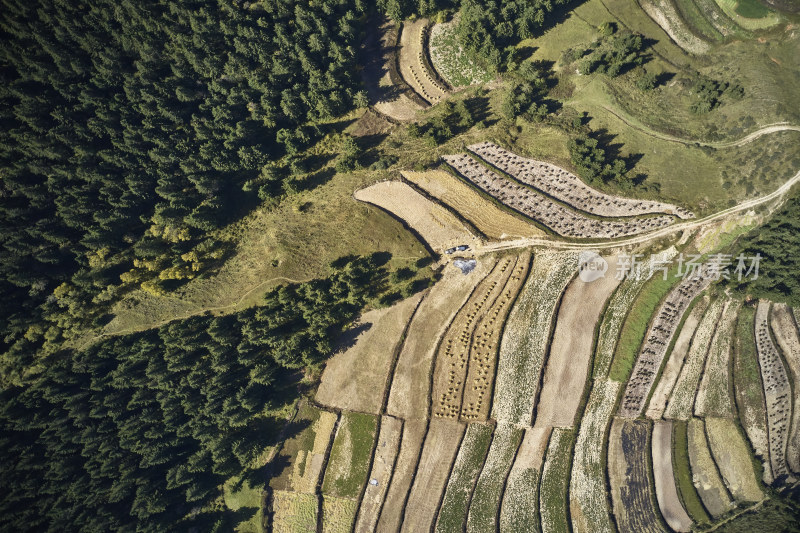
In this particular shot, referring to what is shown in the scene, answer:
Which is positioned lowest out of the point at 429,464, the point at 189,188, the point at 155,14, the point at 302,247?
the point at 429,464

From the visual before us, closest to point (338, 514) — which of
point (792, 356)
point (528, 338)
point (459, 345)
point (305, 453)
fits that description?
point (305, 453)

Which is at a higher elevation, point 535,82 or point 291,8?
point 291,8

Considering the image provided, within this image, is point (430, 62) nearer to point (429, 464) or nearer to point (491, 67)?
point (491, 67)

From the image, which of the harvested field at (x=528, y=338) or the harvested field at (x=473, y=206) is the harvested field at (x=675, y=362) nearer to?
the harvested field at (x=528, y=338)

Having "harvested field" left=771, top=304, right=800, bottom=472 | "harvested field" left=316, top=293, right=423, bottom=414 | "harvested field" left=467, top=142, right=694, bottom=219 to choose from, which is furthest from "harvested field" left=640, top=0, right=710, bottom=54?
"harvested field" left=316, top=293, right=423, bottom=414

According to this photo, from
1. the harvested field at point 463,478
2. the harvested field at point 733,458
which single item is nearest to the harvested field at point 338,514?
the harvested field at point 463,478

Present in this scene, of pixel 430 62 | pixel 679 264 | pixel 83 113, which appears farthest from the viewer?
pixel 430 62

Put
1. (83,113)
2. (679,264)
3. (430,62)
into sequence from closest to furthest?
(83,113)
(679,264)
(430,62)

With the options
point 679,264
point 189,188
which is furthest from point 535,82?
point 189,188
